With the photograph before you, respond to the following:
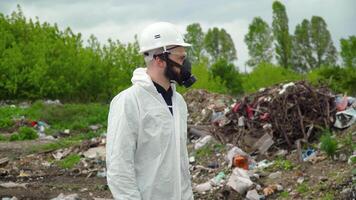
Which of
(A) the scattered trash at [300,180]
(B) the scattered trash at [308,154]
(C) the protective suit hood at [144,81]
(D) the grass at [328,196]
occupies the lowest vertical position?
(D) the grass at [328,196]

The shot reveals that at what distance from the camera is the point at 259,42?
52.9 metres

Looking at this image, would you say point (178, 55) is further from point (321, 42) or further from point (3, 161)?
point (321, 42)

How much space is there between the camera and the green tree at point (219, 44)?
192 feet

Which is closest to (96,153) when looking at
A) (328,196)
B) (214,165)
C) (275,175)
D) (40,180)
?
(40,180)

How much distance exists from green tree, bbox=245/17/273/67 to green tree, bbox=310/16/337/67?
3.55 meters

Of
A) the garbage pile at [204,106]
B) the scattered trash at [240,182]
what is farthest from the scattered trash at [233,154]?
the garbage pile at [204,106]

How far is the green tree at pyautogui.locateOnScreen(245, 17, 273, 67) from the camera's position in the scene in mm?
51906

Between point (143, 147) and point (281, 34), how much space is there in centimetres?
4787

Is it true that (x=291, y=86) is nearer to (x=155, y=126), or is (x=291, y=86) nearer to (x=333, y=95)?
(x=333, y=95)

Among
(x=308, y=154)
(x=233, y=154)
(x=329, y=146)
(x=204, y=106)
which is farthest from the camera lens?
(x=204, y=106)

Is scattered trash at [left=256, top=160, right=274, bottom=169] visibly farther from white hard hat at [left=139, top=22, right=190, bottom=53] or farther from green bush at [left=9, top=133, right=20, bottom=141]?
green bush at [left=9, top=133, right=20, bottom=141]

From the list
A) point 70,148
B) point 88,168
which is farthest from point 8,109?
point 88,168

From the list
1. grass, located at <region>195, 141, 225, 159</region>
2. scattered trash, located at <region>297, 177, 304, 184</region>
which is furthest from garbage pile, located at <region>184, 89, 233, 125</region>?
scattered trash, located at <region>297, 177, 304, 184</region>

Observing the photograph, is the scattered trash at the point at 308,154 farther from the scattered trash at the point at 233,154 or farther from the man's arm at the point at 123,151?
the man's arm at the point at 123,151
